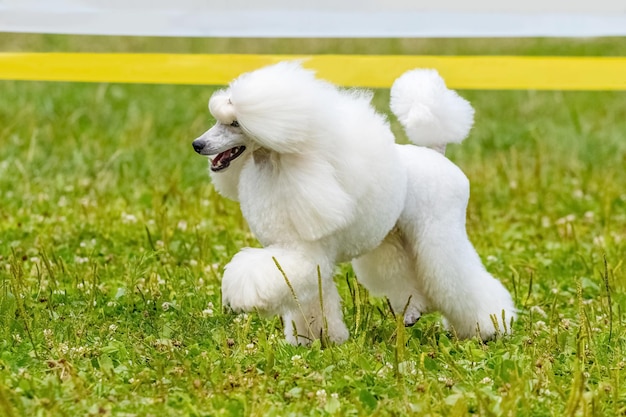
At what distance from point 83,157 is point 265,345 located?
12.3 feet

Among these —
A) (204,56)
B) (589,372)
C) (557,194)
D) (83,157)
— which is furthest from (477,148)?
(589,372)

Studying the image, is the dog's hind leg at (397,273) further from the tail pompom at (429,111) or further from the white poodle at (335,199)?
the tail pompom at (429,111)

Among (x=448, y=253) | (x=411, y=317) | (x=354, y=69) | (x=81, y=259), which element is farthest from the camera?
(x=354, y=69)

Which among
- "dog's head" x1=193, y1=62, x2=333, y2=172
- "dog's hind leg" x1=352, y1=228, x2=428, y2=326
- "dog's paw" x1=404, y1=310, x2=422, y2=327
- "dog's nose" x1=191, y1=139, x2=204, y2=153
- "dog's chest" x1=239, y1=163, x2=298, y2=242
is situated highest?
"dog's head" x1=193, y1=62, x2=333, y2=172

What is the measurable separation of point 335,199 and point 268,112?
1.17ft

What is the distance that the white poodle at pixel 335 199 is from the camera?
367cm

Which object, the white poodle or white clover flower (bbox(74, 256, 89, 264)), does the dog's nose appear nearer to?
the white poodle

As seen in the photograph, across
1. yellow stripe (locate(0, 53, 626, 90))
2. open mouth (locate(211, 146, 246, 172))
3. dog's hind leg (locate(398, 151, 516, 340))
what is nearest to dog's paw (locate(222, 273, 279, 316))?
open mouth (locate(211, 146, 246, 172))

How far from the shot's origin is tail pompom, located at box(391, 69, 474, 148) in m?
4.39

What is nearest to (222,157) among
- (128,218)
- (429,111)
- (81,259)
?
(429,111)

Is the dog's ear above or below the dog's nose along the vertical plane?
above

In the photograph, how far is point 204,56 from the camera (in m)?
7.07

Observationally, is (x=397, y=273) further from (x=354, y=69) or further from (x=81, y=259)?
(x=354, y=69)

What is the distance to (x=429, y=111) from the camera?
4387 millimetres
